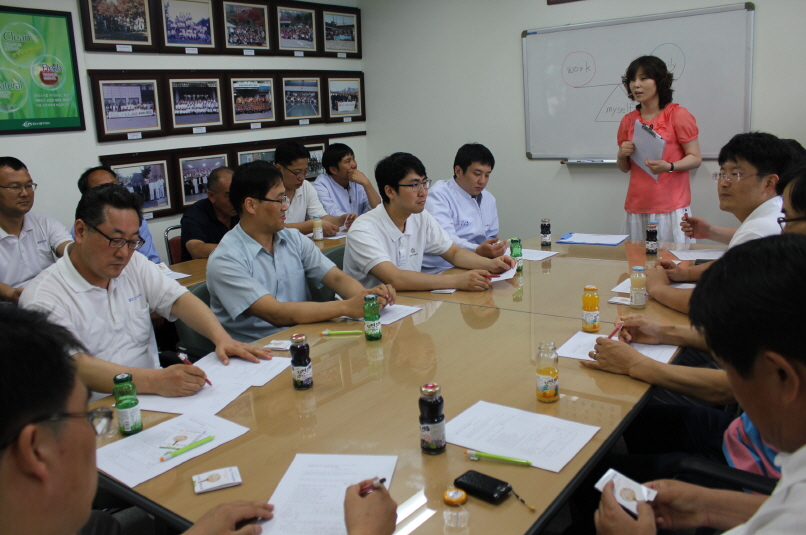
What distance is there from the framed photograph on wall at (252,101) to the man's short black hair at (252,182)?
2709 mm

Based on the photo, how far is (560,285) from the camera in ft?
9.83

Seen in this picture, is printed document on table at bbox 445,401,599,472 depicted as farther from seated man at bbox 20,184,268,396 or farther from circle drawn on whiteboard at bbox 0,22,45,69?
circle drawn on whiteboard at bbox 0,22,45,69

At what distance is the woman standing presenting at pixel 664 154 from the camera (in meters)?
4.19

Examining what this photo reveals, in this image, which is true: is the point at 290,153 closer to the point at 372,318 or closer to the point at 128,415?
the point at 372,318

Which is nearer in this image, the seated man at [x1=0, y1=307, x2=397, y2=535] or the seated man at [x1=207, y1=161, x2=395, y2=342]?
the seated man at [x1=0, y1=307, x2=397, y2=535]

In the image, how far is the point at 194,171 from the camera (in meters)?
5.04

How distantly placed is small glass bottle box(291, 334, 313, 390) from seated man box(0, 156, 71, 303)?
94.3 inches

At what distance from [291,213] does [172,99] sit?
4.24ft

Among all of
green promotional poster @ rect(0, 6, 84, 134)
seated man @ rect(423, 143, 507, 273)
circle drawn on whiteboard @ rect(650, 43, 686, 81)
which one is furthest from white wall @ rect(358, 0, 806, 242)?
green promotional poster @ rect(0, 6, 84, 134)

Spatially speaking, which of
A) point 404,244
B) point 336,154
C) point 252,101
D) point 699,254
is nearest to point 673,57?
point 699,254

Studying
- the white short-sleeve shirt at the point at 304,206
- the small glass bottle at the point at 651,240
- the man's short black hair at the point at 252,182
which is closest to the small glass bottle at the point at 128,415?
the man's short black hair at the point at 252,182

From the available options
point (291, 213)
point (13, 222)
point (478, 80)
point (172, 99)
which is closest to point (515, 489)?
point (13, 222)

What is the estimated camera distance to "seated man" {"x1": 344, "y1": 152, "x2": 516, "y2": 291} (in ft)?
9.88

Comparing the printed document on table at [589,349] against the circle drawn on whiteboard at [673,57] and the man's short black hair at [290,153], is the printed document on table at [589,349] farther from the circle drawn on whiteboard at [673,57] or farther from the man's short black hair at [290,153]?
the circle drawn on whiteboard at [673,57]
